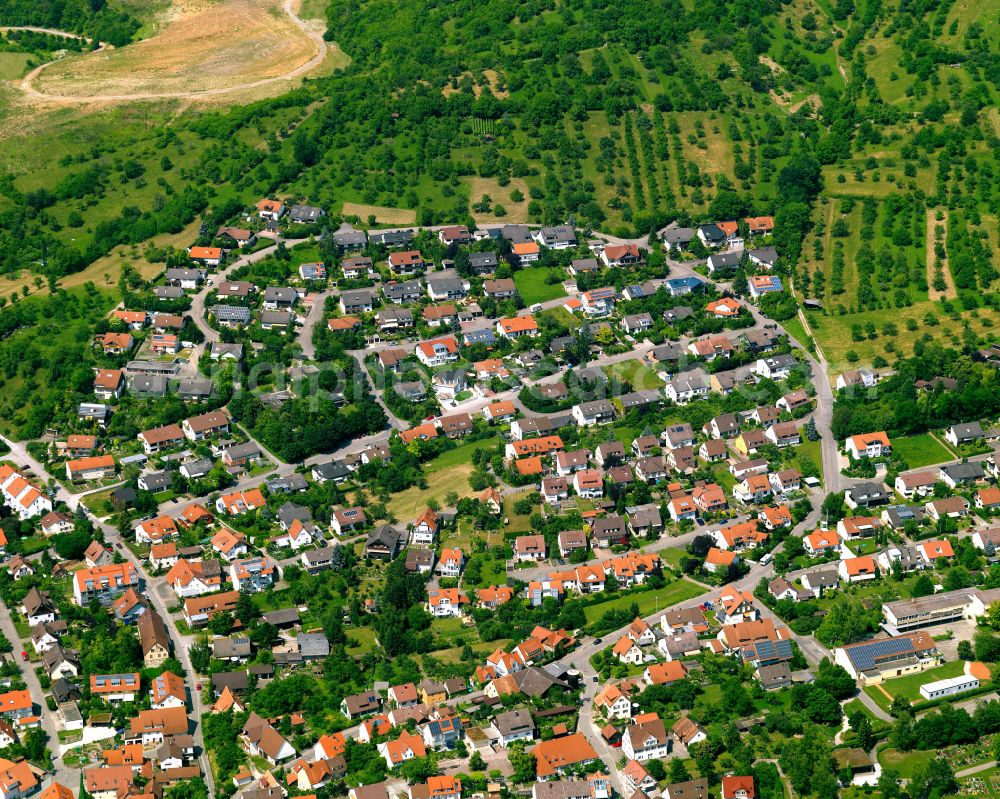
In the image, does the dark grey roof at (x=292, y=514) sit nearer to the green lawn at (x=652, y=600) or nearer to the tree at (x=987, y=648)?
the green lawn at (x=652, y=600)

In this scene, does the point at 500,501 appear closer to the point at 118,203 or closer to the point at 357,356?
the point at 357,356

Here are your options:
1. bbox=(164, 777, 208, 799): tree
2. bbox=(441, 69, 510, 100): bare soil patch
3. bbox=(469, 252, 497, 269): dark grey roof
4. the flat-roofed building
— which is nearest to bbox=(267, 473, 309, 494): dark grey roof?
bbox=(164, 777, 208, 799): tree

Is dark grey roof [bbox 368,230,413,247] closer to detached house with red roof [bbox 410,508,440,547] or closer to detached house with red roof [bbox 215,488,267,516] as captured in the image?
detached house with red roof [bbox 215,488,267,516]

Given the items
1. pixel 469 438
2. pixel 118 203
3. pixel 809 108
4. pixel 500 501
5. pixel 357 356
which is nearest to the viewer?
pixel 500 501

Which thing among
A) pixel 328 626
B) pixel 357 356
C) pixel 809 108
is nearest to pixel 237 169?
pixel 357 356

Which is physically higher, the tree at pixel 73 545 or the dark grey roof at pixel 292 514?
the tree at pixel 73 545

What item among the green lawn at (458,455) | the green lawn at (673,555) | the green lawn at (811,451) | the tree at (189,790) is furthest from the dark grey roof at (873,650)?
the tree at (189,790)
